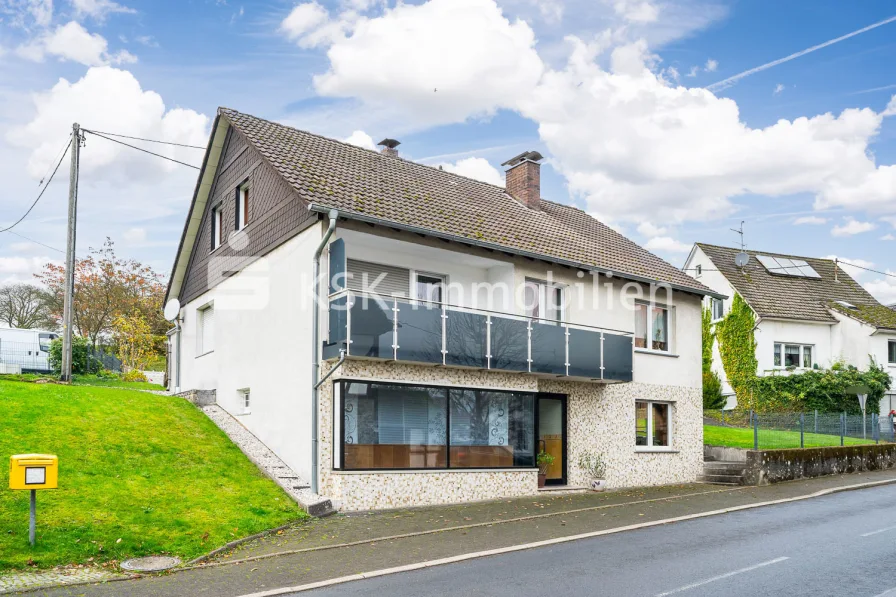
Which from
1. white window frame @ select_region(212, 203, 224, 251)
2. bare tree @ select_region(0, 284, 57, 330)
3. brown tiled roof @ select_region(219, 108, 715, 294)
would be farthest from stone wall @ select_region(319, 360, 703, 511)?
bare tree @ select_region(0, 284, 57, 330)

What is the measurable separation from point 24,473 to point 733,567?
9270mm

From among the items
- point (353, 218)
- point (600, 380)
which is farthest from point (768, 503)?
point (353, 218)

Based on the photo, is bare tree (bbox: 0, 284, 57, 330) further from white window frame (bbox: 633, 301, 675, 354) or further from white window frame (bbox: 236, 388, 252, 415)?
white window frame (bbox: 633, 301, 675, 354)

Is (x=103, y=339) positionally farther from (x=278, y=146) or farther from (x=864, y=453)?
(x=864, y=453)

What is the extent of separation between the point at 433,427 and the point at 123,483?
5.92 meters

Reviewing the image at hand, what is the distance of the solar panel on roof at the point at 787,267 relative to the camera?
1619 inches

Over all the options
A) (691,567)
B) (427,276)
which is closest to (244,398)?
(427,276)

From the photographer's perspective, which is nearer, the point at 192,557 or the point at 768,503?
the point at 192,557

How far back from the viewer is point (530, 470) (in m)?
18.2

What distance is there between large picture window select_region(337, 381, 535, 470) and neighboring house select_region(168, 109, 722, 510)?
Result: 0.04 meters

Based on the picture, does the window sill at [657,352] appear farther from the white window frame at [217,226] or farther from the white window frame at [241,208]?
the white window frame at [217,226]

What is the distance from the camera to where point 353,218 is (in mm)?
15945

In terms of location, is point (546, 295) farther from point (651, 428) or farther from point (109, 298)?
point (109, 298)

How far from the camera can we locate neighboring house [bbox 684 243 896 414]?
37.2 meters
